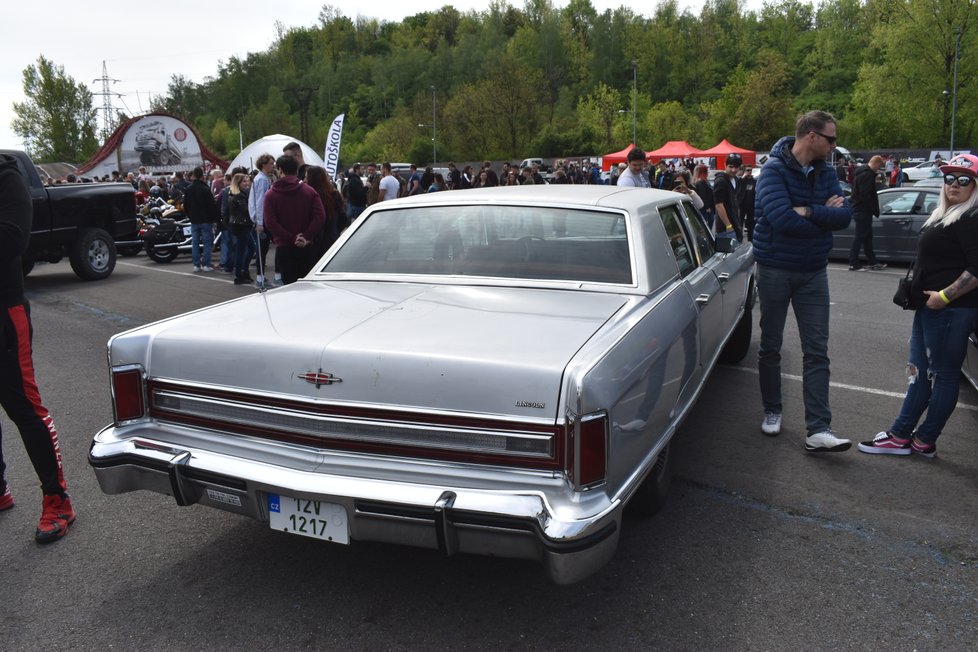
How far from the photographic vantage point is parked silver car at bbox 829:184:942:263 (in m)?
12.1

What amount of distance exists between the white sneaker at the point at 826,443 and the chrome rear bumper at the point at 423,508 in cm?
235

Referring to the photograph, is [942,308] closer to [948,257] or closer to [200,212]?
[948,257]

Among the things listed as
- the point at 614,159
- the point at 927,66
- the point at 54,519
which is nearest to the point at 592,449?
the point at 54,519

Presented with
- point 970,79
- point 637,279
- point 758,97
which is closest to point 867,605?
point 637,279

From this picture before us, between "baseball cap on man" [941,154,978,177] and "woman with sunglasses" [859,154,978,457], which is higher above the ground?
"baseball cap on man" [941,154,978,177]

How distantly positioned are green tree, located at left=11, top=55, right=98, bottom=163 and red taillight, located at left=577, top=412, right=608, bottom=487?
85151 millimetres

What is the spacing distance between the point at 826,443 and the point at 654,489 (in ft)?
4.91

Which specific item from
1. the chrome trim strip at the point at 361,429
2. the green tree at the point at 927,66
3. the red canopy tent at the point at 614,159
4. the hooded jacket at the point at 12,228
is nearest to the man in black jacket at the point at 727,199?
the chrome trim strip at the point at 361,429

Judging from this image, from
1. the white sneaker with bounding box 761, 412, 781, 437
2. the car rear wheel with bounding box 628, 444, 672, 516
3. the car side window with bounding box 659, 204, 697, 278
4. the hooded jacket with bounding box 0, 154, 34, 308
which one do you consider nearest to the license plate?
the car rear wheel with bounding box 628, 444, 672, 516

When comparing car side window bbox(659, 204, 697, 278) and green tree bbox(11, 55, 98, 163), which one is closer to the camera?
car side window bbox(659, 204, 697, 278)

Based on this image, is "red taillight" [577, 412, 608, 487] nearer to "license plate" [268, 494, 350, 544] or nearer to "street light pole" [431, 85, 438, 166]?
"license plate" [268, 494, 350, 544]

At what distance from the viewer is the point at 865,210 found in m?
12.0

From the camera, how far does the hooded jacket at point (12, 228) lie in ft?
10.9

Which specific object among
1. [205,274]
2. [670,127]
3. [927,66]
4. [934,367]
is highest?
[927,66]
